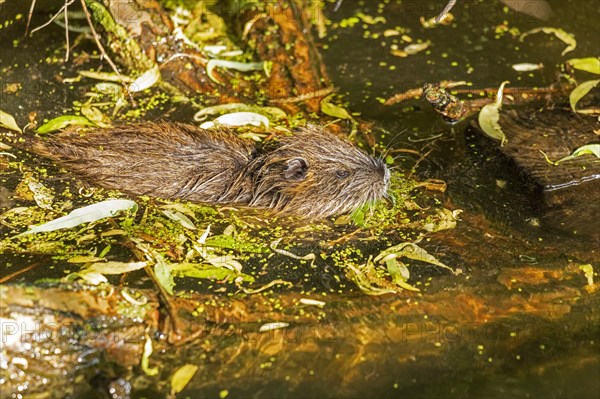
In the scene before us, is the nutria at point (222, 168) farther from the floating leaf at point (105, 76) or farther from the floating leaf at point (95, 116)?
the floating leaf at point (105, 76)

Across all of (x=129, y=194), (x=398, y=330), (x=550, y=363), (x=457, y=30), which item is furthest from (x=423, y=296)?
(x=457, y=30)

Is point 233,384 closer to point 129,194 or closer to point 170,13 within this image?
point 129,194

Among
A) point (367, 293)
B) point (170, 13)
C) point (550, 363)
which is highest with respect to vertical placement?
point (170, 13)

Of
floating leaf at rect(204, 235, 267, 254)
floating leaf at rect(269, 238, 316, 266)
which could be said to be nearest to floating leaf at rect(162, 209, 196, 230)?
floating leaf at rect(204, 235, 267, 254)

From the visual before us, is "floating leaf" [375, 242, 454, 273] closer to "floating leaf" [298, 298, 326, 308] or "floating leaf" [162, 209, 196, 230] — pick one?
"floating leaf" [298, 298, 326, 308]

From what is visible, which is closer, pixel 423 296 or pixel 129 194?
pixel 423 296

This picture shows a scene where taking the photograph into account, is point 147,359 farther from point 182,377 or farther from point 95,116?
point 95,116

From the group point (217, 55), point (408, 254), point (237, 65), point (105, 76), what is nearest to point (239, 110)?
point (237, 65)

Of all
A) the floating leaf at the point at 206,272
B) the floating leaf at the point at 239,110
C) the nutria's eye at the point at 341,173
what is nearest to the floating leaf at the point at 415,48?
the floating leaf at the point at 239,110
